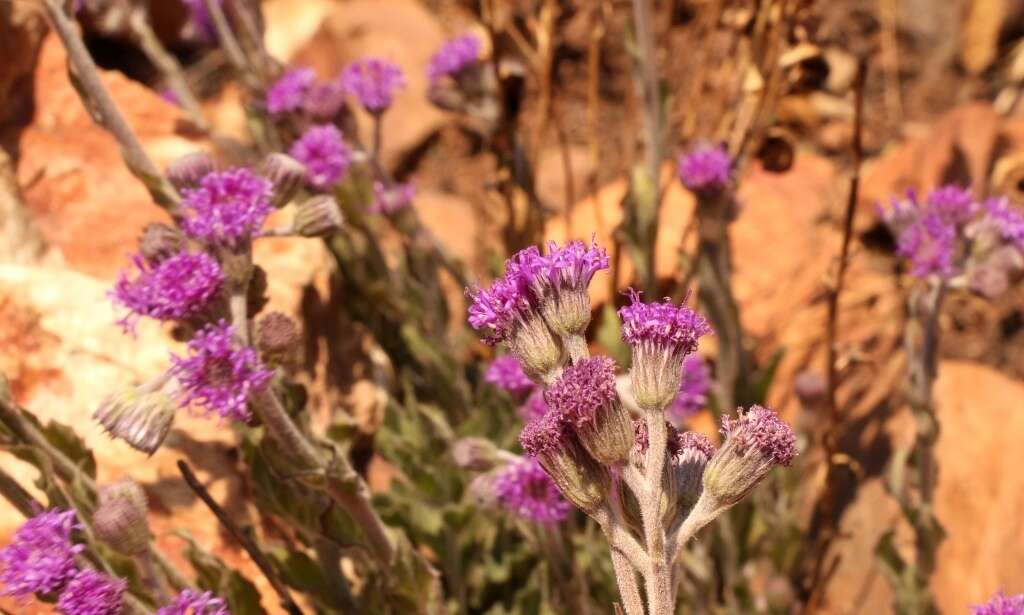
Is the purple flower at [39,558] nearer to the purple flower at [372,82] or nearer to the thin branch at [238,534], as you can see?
the thin branch at [238,534]

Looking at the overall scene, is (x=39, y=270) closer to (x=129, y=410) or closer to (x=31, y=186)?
(x=31, y=186)

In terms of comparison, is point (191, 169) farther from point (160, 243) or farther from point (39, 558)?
point (39, 558)

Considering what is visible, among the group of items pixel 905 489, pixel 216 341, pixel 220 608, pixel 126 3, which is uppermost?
pixel 126 3

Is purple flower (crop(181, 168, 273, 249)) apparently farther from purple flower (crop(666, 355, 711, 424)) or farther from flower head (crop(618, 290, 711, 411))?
purple flower (crop(666, 355, 711, 424))

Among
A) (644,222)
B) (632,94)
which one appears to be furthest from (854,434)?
(632,94)

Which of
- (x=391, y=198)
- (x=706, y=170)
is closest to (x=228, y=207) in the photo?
(x=391, y=198)

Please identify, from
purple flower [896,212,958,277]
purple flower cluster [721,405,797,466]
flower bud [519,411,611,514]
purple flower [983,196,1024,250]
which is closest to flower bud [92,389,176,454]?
flower bud [519,411,611,514]

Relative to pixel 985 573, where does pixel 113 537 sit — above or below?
below
